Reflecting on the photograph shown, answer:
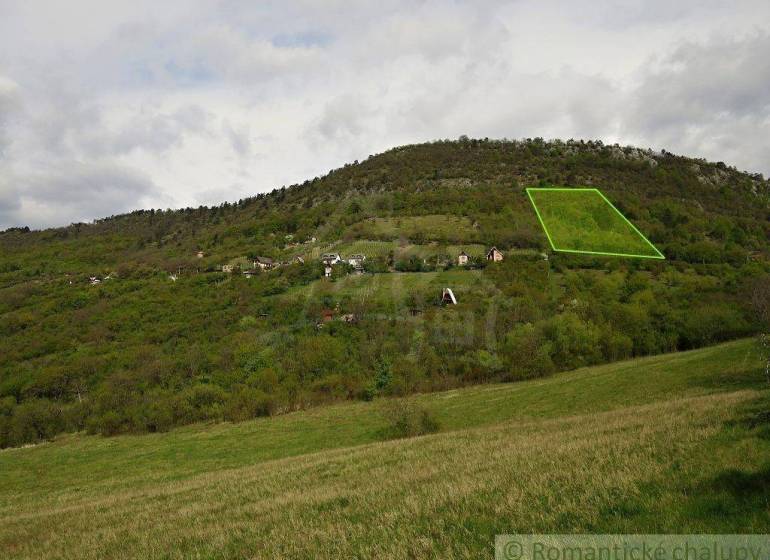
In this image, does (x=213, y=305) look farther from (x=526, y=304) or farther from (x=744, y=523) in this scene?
(x=744, y=523)

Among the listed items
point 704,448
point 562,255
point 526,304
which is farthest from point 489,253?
point 704,448

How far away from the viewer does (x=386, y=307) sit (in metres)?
95.2

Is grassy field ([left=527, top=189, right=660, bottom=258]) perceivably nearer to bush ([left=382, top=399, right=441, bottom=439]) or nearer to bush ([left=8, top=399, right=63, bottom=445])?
bush ([left=382, top=399, right=441, bottom=439])

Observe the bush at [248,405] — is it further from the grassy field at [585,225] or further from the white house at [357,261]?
the grassy field at [585,225]

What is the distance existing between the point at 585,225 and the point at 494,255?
9792cm

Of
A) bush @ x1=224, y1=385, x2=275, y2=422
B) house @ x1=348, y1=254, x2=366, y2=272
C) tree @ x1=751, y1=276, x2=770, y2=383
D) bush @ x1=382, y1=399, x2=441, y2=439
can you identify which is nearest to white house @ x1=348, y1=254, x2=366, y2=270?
house @ x1=348, y1=254, x2=366, y2=272

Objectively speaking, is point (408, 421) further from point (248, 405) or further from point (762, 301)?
point (762, 301)

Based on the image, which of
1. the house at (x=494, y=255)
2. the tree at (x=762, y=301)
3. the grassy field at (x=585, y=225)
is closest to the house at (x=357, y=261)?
the house at (x=494, y=255)

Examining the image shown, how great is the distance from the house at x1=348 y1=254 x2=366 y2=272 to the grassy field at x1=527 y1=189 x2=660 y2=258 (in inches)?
4075

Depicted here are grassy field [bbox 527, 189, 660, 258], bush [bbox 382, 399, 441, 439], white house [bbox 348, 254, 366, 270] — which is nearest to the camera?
grassy field [bbox 527, 189, 660, 258]

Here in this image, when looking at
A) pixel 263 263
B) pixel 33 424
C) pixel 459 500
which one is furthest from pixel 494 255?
pixel 459 500

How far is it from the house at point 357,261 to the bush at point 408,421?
8526 cm

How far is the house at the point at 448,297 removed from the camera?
9209cm

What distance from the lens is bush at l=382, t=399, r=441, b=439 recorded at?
3262cm
